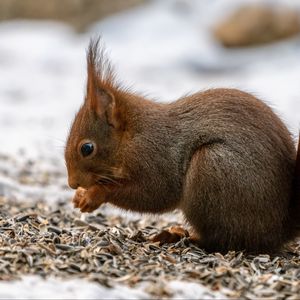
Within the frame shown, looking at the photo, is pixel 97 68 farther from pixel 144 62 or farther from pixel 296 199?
pixel 144 62

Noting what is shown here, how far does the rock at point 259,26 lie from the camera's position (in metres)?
13.6

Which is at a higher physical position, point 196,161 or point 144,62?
point 144,62

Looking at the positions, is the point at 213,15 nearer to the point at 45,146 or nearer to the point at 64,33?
the point at 64,33

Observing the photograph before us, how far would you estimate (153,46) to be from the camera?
14.0m

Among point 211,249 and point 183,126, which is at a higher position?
point 183,126

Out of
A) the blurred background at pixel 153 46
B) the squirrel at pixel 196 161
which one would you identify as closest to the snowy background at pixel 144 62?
the blurred background at pixel 153 46

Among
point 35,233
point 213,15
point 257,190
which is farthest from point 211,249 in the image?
point 213,15

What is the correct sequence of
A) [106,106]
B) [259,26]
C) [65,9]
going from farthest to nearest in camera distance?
[65,9], [259,26], [106,106]

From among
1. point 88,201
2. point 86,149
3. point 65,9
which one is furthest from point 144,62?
point 88,201

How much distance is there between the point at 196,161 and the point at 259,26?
33.4ft

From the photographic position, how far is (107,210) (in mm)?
5895

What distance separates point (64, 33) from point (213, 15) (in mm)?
2751

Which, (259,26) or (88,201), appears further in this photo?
(259,26)

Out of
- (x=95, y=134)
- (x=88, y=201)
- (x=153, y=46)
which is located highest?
(x=153, y=46)
